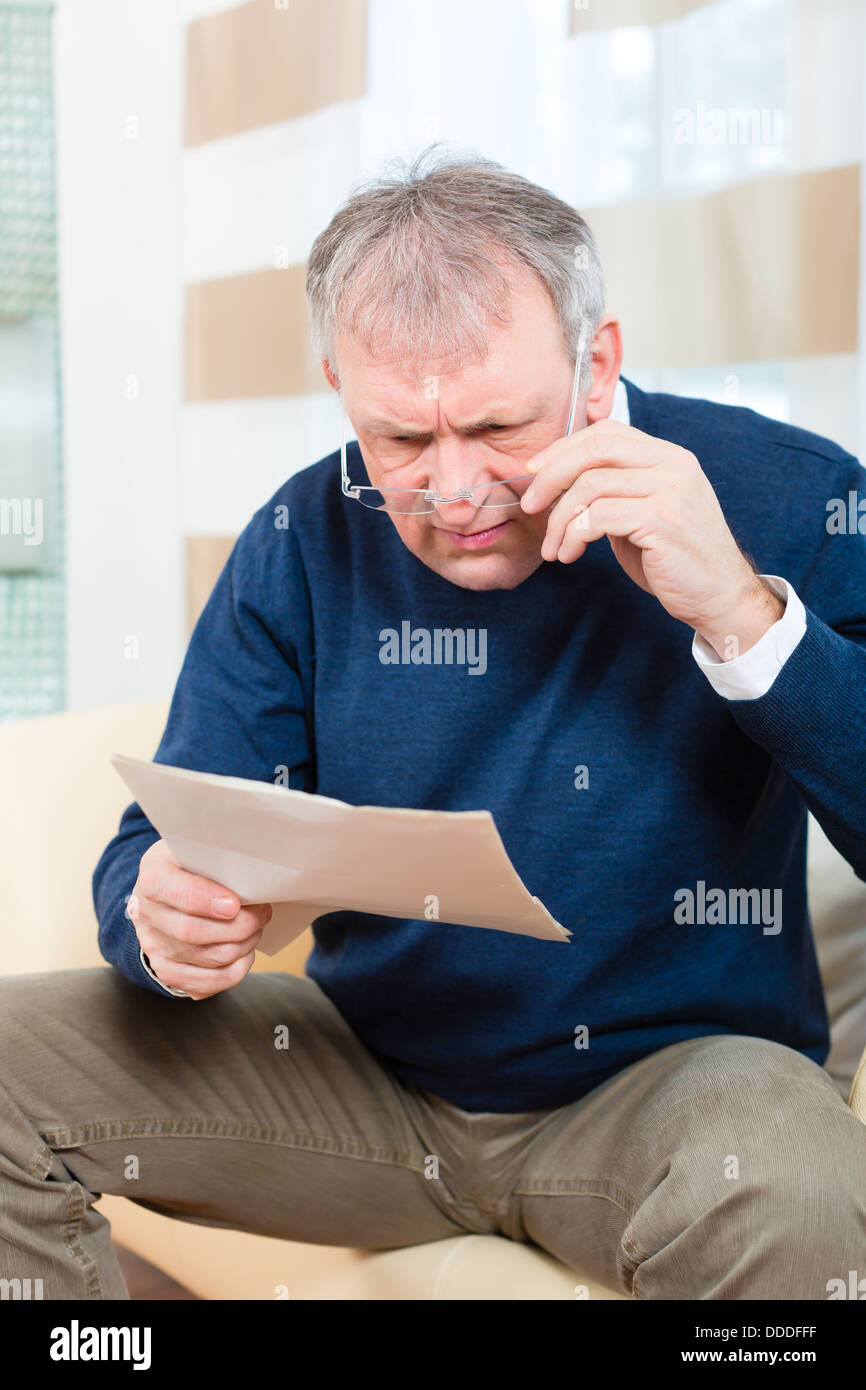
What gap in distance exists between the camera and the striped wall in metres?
1.59

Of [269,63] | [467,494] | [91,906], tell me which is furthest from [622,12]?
[91,906]

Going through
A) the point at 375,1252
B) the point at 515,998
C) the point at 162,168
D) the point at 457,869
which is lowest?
the point at 375,1252

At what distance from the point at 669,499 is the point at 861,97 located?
0.90 meters

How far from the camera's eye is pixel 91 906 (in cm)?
134

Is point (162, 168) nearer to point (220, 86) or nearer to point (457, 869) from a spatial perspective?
point (220, 86)

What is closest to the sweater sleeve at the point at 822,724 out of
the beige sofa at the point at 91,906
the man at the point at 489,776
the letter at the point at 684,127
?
the man at the point at 489,776

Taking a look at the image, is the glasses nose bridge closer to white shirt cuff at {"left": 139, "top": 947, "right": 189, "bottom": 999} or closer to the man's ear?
the man's ear

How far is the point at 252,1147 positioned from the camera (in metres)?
1.05

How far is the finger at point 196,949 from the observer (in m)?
0.92

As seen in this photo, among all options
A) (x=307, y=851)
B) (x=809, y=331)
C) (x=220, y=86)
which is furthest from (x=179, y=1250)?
(x=220, y=86)

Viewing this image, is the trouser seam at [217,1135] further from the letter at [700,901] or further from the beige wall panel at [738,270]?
the beige wall panel at [738,270]

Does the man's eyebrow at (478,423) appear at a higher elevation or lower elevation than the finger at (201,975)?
higher

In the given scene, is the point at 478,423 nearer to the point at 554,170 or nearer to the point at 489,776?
the point at 489,776

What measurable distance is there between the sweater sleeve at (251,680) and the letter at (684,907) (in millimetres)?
351
